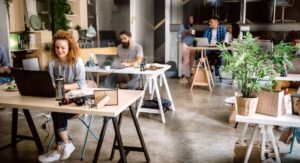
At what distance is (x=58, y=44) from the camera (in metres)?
3.21

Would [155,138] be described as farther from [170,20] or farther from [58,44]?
[170,20]

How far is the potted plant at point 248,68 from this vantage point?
241 centimetres

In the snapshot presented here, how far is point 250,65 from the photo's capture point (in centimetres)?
241

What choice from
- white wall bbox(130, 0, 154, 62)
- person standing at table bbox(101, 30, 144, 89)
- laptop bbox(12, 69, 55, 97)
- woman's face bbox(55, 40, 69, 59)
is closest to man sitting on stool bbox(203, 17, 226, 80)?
white wall bbox(130, 0, 154, 62)

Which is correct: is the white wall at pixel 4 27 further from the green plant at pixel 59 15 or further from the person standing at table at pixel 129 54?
the person standing at table at pixel 129 54

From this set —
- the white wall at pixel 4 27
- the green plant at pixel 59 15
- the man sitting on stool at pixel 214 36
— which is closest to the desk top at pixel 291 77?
the man sitting on stool at pixel 214 36

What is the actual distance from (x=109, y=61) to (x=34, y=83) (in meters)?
2.29

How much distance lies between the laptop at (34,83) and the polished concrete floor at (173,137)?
33.6 inches

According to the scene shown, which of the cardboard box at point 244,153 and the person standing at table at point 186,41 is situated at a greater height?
the person standing at table at point 186,41

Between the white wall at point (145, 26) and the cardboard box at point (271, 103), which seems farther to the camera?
the white wall at point (145, 26)

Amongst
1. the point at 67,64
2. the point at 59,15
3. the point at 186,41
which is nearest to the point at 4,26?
the point at 59,15

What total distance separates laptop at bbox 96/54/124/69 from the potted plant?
2.66 metres

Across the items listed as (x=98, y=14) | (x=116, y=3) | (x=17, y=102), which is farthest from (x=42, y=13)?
(x=17, y=102)

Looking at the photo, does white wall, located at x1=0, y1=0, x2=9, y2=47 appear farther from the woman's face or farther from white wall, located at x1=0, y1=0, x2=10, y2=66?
the woman's face
